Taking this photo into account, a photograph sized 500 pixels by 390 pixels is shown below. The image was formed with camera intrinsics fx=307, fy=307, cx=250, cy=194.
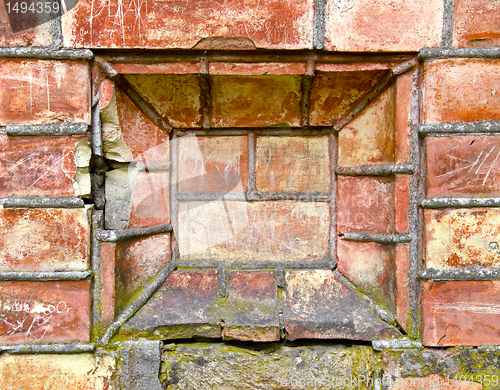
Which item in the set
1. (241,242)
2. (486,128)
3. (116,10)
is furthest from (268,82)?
(486,128)

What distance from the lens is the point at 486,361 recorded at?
1.72 m

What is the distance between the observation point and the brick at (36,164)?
1.71m

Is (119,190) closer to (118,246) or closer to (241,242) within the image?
(118,246)

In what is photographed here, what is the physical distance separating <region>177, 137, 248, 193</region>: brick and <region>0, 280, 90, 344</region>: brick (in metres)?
0.90

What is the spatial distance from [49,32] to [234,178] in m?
1.35

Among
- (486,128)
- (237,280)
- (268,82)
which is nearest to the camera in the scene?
(486,128)

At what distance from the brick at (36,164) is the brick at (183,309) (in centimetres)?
86


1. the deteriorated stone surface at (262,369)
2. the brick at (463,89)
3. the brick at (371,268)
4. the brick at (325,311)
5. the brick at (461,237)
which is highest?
the brick at (463,89)

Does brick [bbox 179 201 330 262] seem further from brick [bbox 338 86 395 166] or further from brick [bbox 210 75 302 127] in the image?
brick [bbox 210 75 302 127]

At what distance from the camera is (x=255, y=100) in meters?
2.01

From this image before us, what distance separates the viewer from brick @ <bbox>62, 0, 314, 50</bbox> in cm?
171

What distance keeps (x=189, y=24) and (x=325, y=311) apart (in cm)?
187

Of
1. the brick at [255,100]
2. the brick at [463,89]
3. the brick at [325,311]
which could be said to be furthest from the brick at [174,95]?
the brick at [463,89]

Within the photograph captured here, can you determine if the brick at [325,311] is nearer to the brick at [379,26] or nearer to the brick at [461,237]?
the brick at [461,237]
